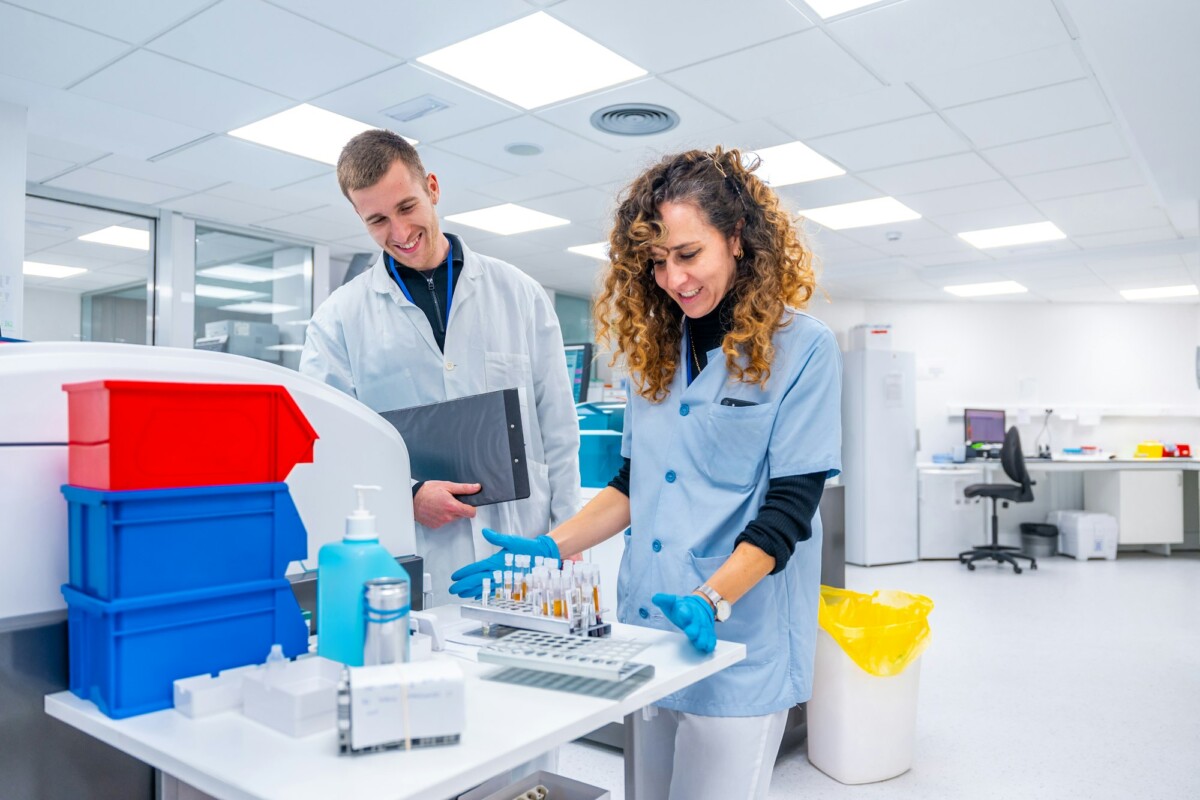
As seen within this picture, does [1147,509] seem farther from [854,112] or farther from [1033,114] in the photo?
[854,112]

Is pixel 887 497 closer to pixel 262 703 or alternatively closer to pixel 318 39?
pixel 318 39

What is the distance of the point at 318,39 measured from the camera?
297 centimetres

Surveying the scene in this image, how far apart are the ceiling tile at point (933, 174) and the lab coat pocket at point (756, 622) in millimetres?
3599

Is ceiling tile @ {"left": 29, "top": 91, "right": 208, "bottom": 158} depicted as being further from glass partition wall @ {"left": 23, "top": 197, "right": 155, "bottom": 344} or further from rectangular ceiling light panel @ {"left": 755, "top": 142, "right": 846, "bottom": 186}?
rectangular ceiling light panel @ {"left": 755, "top": 142, "right": 846, "bottom": 186}

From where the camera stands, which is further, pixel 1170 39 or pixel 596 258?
pixel 596 258

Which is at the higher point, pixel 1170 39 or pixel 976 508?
pixel 1170 39

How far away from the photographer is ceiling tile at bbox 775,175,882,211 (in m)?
4.65

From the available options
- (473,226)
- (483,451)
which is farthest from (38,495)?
(473,226)

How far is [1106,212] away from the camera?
17.0 feet

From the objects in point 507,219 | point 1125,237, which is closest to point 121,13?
point 507,219

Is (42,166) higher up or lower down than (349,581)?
higher up

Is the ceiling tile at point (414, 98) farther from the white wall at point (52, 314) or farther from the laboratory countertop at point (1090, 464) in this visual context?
the laboratory countertop at point (1090, 464)

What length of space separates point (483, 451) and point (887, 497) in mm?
5836

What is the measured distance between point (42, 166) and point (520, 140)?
2.66 meters
